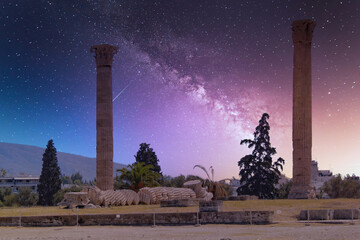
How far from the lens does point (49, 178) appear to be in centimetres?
5109

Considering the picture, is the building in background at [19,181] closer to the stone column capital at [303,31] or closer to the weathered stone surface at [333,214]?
the stone column capital at [303,31]

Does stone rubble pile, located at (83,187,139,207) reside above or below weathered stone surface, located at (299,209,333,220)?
below

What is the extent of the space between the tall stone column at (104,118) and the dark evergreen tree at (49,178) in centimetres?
1476

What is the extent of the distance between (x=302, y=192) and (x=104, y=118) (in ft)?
51.8

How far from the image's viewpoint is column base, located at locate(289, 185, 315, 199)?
A: 32.0 m

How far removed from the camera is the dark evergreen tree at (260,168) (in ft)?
154

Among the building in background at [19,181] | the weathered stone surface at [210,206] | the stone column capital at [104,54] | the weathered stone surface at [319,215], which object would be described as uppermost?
the stone column capital at [104,54]

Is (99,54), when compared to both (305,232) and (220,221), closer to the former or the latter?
(220,221)

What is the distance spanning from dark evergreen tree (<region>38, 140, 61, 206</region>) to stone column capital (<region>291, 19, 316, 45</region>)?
93.5ft

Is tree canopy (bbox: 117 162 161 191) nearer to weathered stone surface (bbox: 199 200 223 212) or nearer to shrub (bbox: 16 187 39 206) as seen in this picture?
weathered stone surface (bbox: 199 200 223 212)

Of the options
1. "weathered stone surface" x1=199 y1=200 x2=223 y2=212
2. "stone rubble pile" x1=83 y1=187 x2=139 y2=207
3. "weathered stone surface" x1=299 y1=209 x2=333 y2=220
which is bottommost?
"stone rubble pile" x1=83 y1=187 x2=139 y2=207

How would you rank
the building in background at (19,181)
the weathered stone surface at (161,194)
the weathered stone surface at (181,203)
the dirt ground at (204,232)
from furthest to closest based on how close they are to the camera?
the building in background at (19,181), the weathered stone surface at (161,194), the weathered stone surface at (181,203), the dirt ground at (204,232)

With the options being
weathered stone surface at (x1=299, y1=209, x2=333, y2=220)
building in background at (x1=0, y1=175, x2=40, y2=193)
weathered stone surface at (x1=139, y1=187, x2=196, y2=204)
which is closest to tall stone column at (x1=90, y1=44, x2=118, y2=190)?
weathered stone surface at (x1=139, y1=187, x2=196, y2=204)

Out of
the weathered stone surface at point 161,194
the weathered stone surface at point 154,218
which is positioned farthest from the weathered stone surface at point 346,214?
the weathered stone surface at point 161,194
